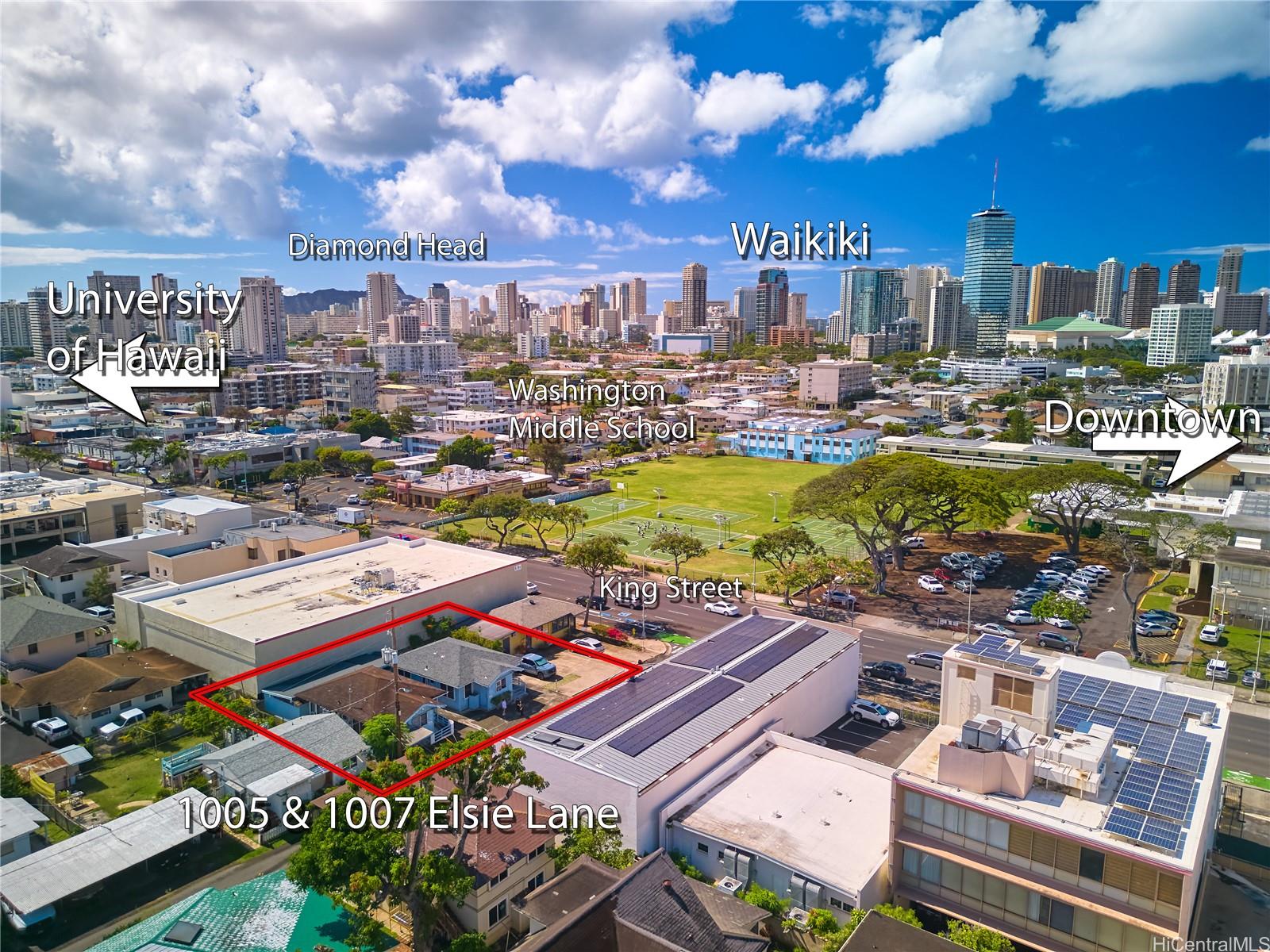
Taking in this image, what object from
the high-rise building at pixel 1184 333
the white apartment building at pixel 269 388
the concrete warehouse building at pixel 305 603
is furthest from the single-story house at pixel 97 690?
the high-rise building at pixel 1184 333

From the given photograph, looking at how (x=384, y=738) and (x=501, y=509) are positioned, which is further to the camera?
(x=501, y=509)

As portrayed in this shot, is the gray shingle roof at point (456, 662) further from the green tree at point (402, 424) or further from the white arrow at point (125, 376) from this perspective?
the green tree at point (402, 424)

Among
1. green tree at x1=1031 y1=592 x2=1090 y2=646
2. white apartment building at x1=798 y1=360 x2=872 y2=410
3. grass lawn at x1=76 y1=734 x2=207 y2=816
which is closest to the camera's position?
grass lawn at x1=76 y1=734 x2=207 y2=816

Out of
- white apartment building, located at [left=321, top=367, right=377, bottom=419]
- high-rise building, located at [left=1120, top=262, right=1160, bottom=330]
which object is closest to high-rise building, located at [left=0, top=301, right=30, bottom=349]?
white apartment building, located at [left=321, top=367, right=377, bottom=419]

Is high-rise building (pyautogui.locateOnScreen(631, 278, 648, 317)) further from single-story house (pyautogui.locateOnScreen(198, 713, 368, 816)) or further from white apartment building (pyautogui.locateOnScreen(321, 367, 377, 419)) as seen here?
single-story house (pyautogui.locateOnScreen(198, 713, 368, 816))

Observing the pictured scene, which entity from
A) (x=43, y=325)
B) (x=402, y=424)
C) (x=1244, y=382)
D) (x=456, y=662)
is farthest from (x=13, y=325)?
(x=1244, y=382)

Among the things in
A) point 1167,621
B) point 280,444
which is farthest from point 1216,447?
point 280,444

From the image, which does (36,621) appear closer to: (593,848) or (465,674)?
(465,674)
